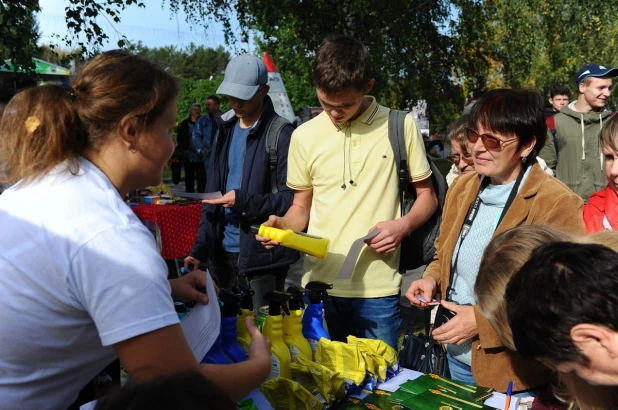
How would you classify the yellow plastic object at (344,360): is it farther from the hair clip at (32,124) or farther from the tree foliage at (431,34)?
the tree foliage at (431,34)

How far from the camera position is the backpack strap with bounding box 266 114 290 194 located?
330 centimetres

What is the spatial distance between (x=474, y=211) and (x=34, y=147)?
158cm

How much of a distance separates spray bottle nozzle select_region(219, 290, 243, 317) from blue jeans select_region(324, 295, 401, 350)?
2.80 ft

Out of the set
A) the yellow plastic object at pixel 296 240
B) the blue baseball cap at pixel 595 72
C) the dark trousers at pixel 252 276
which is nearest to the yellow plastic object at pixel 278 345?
the yellow plastic object at pixel 296 240

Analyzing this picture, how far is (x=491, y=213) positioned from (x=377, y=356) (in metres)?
0.71

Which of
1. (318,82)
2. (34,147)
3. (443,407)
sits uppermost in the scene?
(318,82)

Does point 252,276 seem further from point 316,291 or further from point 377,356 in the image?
point 377,356

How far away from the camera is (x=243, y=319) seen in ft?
6.31

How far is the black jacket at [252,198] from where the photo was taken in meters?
3.14

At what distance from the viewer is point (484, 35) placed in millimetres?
15078

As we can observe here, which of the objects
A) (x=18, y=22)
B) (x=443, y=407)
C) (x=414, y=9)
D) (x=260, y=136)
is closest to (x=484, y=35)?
(x=414, y=9)

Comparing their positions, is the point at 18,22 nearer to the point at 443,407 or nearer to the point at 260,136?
the point at 260,136

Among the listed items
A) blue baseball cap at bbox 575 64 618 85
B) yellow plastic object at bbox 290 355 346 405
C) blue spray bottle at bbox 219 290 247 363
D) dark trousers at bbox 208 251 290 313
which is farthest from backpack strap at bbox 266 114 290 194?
blue baseball cap at bbox 575 64 618 85

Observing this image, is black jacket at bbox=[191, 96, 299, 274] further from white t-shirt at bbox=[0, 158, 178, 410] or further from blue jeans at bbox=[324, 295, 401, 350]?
white t-shirt at bbox=[0, 158, 178, 410]
